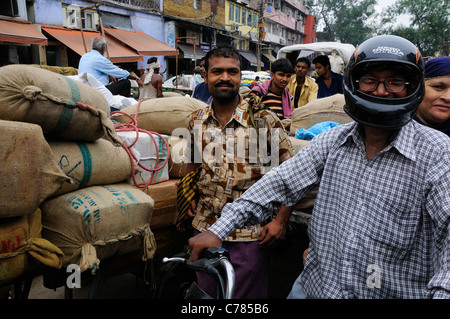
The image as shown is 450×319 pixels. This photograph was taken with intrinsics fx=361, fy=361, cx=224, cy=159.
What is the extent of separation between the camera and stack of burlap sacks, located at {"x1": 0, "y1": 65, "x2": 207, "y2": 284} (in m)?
1.87

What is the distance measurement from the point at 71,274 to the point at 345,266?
162 cm

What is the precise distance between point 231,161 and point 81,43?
14.9 meters

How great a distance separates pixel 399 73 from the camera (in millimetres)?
1316

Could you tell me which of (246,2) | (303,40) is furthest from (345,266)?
(303,40)

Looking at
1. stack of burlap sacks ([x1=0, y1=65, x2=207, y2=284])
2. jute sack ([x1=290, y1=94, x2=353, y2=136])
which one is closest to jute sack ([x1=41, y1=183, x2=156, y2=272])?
stack of burlap sacks ([x1=0, y1=65, x2=207, y2=284])

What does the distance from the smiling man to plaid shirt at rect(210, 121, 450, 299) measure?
2.84 m

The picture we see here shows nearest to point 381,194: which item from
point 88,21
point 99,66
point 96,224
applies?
point 96,224

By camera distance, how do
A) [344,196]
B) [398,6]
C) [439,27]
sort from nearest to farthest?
1. [344,196]
2. [439,27]
3. [398,6]

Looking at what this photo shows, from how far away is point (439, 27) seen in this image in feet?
137

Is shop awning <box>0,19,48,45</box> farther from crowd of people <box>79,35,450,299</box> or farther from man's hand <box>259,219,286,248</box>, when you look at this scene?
crowd of people <box>79,35,450,299</box>

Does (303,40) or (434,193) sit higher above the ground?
(303,40)
